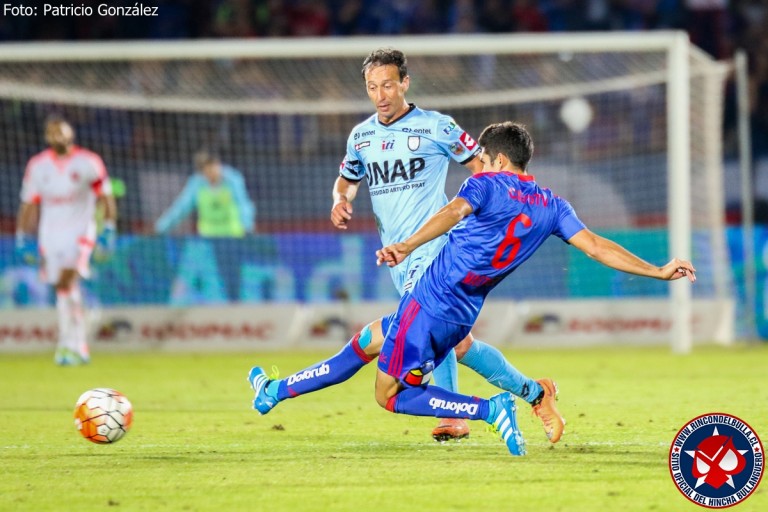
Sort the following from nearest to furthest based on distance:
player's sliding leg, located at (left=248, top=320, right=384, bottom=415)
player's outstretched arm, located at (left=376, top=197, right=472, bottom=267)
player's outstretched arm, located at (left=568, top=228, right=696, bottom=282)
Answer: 1. player's outstretched arm, located at (left=376, top=197, right=472, bottom=267)
2. player's outstretched arm, located at (left=568, top=228, right=696, bottom=282)
3. player's sliding leg, located at (left=248, top=320, right=384, bottom=415)

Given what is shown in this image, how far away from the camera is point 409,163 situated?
6.97 m

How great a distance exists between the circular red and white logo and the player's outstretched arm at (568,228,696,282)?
838mm

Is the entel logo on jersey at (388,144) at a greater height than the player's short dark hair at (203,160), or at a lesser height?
lesser

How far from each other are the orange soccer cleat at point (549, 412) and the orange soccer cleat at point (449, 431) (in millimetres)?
568

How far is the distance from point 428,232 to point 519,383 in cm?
127

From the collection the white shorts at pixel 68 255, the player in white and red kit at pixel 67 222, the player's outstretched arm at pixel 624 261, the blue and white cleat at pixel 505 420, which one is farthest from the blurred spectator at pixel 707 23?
the blue and white cleat at pixel 505 420

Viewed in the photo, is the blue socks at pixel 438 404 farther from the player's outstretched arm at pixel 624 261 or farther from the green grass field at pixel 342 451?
the player's outstretched arm at pixel 624 261

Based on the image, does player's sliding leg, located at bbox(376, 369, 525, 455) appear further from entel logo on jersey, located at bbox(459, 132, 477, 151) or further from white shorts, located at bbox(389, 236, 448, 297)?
entel logo on jersey, located at bbox(459, 132, 477, 151)

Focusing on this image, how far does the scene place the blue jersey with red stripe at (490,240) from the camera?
19.5 ft

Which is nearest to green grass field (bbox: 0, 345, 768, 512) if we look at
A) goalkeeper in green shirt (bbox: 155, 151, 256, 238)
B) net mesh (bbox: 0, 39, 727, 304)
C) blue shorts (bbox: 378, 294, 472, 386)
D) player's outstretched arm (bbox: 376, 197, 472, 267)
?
blue shorts (bbox: 378, 294, 472, 386)

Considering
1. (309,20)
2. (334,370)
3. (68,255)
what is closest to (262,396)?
(334,370)

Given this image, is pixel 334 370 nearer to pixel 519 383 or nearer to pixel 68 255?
pixel 519 383

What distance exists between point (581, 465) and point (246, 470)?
58.9 inches

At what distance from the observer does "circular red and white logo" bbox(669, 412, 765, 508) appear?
489cm
